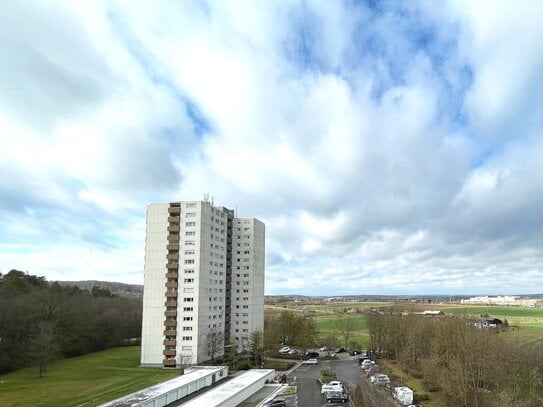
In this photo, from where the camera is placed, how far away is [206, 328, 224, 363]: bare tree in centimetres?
7938

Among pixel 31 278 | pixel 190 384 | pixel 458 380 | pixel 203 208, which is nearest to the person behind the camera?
pixel 458 380

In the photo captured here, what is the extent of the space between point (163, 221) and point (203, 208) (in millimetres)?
7841

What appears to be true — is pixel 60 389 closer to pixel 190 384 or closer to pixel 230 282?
pixel 190 384

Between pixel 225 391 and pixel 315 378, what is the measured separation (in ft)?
69.3

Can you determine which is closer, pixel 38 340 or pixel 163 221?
pixel 38 340

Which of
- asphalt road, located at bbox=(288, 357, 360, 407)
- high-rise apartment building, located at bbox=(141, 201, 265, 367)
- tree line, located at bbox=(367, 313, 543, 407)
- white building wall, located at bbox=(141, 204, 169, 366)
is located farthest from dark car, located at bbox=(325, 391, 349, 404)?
white building wall, located at bbox=(141, 204, 169, 366)

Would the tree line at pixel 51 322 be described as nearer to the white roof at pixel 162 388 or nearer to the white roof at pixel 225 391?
the white roof at pixel 162 388

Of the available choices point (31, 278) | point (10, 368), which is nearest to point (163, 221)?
point (10, 368)

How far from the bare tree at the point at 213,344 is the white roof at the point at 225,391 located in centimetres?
1912

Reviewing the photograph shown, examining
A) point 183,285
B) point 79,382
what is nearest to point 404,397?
point 183,285

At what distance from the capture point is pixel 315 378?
64938 millimetres

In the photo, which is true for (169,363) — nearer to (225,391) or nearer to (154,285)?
(154,285)

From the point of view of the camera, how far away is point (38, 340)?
69000 millimetres

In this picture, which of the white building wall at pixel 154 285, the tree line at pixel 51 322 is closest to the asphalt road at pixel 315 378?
the white building wall at pixel 154 285
